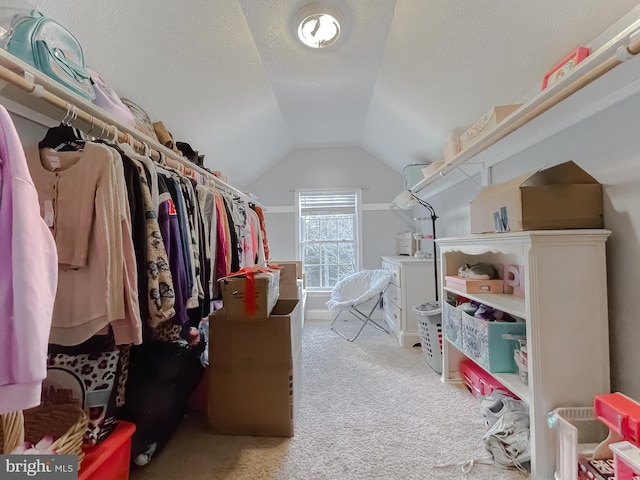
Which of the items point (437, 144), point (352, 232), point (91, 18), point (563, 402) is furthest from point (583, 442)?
point (352, 232)

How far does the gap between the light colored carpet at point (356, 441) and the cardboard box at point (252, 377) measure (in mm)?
84

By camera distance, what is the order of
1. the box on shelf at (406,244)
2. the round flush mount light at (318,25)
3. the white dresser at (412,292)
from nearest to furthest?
1. the round flush mount light at (318,25)
2. the white dresser at (412,292)
3. the box on shelf at (406,244)

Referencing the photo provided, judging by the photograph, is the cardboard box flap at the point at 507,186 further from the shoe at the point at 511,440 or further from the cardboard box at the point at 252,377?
the cardboard box at the point at 252,377

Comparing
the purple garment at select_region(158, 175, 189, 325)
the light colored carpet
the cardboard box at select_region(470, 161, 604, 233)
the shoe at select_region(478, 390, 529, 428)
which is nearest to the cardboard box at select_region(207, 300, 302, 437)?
the light colored carpet

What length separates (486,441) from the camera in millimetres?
1437

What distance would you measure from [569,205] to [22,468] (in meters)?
2.15

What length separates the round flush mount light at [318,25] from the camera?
1.75 metres

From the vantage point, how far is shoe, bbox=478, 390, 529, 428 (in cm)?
155

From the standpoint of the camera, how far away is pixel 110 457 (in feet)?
3.53

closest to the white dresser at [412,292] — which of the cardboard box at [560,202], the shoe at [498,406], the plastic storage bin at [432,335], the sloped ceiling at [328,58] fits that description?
the plastic storage bin at [432,335]

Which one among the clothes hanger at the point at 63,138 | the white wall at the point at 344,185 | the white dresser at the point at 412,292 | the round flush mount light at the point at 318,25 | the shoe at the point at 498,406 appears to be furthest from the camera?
the white wall at the point at 344,185

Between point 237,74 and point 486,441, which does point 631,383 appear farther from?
point 237,74

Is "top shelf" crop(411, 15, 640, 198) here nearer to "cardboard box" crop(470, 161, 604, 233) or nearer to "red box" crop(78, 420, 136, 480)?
"cardboard box" crop(470, 161, 604, 233)

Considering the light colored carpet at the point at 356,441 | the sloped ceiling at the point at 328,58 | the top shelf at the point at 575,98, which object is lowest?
the light colored carpet at the point at 356,441
